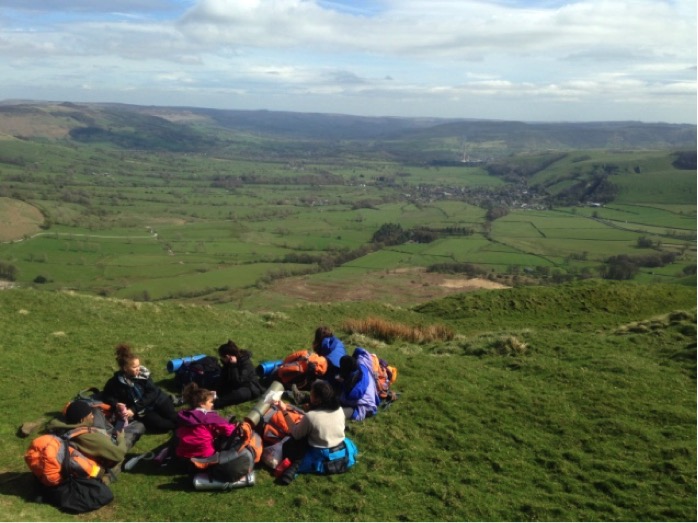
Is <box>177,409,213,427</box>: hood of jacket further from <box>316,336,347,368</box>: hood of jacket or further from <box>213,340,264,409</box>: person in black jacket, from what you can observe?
<box>316,336,347,368</box>: hood of jacket

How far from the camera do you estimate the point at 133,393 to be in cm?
1057

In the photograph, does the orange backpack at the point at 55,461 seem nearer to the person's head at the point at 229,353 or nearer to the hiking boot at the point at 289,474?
the hiking boot at the point at 289,474

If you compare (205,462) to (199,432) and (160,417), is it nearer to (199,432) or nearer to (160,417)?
(199,432)

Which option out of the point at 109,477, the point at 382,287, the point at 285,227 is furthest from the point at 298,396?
the point at 285,227

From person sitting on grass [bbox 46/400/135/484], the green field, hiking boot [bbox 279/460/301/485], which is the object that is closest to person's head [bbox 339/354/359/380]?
hiking boot [bbox 279/460/301/485]

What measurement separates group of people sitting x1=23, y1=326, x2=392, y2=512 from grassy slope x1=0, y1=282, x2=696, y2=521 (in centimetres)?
30

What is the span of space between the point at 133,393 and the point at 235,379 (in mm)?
2128

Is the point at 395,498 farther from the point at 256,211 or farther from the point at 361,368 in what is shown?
the point at 256,211

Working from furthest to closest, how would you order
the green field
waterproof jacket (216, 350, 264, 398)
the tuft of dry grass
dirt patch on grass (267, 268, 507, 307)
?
the green field
dirt patch on grass (267, 268, 507, 307)
the tuft of dry grass
waterproof jacket (216, 350, 264, 398)

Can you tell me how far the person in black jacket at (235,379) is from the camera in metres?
11.6

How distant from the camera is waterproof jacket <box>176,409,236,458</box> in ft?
29.8

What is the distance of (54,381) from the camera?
12.9 metres

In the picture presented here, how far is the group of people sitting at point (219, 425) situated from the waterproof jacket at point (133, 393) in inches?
0.7

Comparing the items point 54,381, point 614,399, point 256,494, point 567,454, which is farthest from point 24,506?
point 614,399
